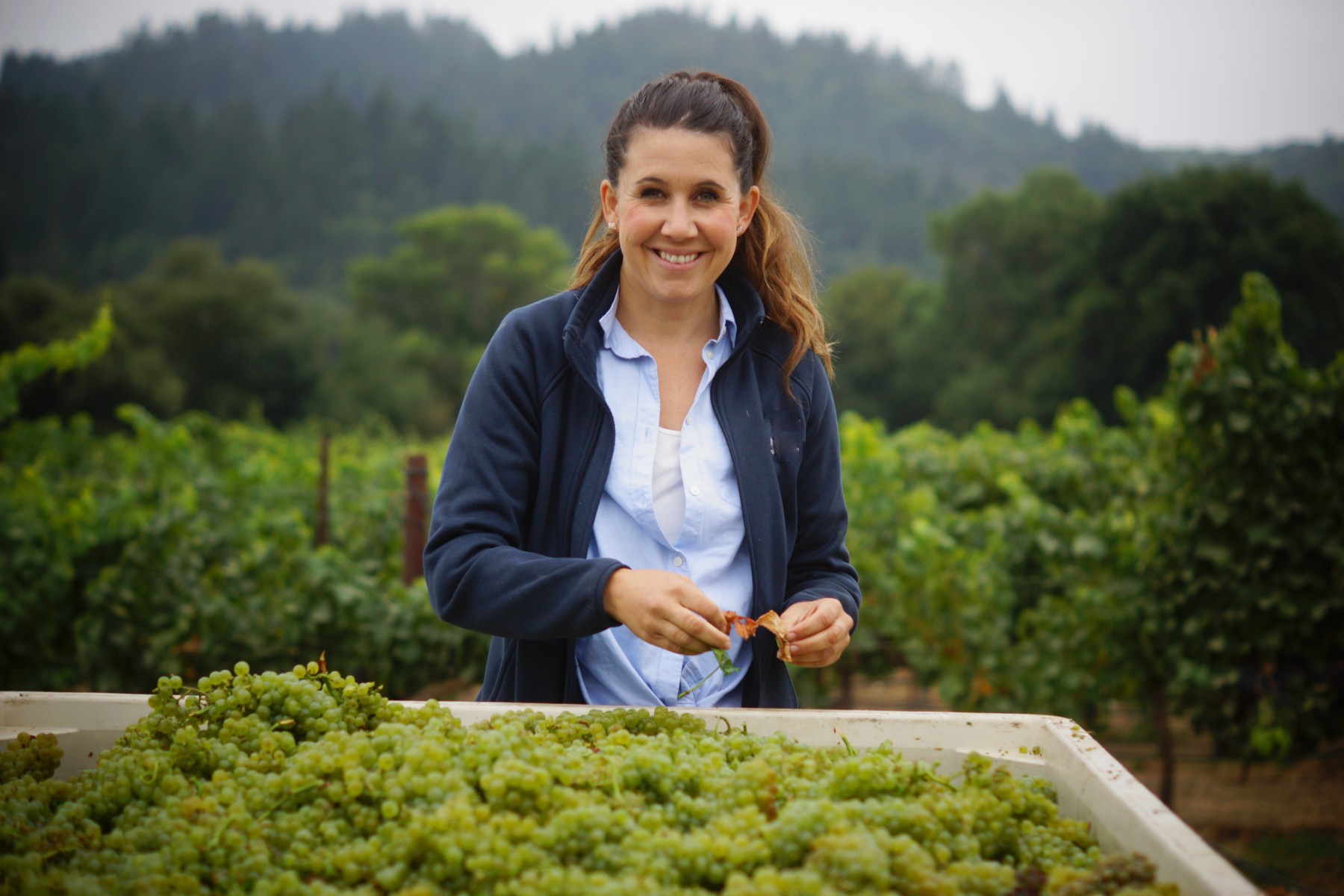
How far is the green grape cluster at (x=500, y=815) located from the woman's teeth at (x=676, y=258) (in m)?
0.91

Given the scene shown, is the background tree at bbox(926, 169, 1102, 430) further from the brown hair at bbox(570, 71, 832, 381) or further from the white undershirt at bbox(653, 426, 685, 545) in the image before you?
the white undershirt at bbox(653, 426, 685, 545)

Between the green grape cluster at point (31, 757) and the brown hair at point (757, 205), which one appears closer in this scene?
the green grape cluster at point (31, 757)

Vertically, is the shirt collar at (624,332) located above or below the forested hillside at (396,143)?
below

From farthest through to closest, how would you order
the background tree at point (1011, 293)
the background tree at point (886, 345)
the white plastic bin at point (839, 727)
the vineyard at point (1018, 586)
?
the background tree at point (886, 345) < the background tree at point (1011, 293) < the vineyard at point (1018, 586) < the white plastic bin at point (839, 727)

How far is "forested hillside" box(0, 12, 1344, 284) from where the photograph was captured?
250 feet

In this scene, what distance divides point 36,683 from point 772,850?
605cm

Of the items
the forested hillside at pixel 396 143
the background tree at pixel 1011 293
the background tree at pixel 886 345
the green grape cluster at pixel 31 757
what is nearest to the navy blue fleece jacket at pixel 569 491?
the green grape cluster at pixel 31 757

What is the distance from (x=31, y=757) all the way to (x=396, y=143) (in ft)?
324

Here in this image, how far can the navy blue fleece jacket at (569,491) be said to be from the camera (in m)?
1.85

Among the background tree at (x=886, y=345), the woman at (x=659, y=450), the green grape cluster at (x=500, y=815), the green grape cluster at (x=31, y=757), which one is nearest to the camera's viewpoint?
the green grape cluster at (x=500, y=815)

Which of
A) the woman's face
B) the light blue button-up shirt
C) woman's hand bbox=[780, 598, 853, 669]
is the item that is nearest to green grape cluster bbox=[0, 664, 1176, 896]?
woman's hand bbox=[780, 598, 853, 669]

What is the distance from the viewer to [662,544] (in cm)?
207

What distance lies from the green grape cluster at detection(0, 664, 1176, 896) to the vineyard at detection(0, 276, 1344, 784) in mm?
3947

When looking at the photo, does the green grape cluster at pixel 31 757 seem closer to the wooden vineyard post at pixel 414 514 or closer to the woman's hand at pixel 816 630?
the woman's hand at pixel 816 630
